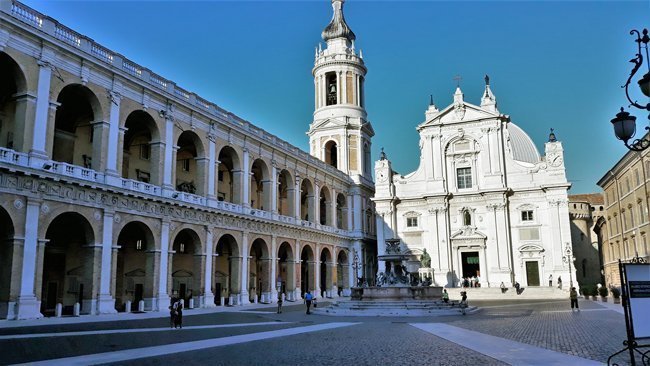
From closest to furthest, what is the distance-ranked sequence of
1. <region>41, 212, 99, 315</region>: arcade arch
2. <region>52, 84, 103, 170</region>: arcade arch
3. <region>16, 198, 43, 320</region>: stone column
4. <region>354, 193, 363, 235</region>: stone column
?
<region>16, 198, 43, 320</region>: stone column < <region>52, 84, 103, 170</region>: arcade arch < <region>41, 212, 99, 315</region>: arcade arch < <region>354, 193, 363, 235</region>: stone column

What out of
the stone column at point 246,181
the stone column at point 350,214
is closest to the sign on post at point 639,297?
the stone column at point 246,181

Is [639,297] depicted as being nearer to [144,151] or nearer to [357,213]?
[144,151]

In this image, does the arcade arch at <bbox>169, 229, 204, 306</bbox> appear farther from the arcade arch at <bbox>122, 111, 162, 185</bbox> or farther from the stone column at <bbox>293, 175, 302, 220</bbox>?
the stone column at <bbox>293, 175, 302, 220</bbox>

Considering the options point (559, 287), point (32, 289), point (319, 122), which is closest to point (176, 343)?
point (32, 289)

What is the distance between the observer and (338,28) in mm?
67500

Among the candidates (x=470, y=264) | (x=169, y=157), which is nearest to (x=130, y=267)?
(x=169, y=157)

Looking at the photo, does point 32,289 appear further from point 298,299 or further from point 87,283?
point 298,299

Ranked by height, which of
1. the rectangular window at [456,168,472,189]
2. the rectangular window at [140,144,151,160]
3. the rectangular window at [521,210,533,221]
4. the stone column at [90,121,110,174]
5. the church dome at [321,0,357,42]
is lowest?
the rectangular window at [521,210,533,221]

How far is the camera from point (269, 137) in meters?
45.8

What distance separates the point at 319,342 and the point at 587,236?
65.3 metres

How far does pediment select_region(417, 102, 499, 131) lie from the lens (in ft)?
187

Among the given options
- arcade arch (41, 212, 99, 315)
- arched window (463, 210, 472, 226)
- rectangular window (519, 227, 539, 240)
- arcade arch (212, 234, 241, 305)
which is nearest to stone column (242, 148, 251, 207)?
arcade arch (212, 234, 241, 305)

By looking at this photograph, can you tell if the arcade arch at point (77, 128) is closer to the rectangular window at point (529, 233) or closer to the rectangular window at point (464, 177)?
the rectangular window at point (464, 177)

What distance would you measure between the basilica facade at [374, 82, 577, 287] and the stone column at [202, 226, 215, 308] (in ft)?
80.6
